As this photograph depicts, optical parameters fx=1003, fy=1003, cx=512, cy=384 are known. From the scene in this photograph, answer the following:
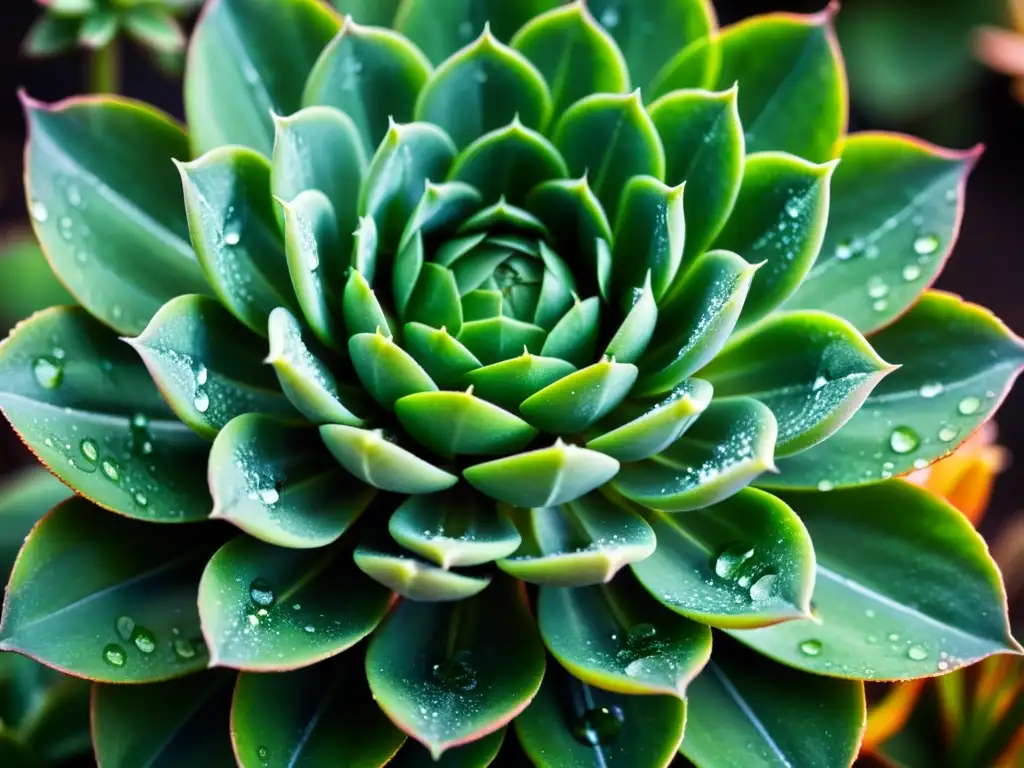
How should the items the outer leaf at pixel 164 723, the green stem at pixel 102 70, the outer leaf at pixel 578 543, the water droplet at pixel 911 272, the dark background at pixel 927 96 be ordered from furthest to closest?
1. the dark background at pixel 927 96
2. the green stem at pixel 102 70
3. the water droplet at pixel 911 272
4. the outer leaf at pixel 164 723
5. the outer leaf at pixel 578 543

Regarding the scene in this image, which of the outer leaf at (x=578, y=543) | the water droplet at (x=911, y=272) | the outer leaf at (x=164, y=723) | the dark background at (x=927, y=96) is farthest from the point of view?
the dark background at (x=927, y=96)

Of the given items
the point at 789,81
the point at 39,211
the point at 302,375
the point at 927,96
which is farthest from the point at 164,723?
the point at 927,96

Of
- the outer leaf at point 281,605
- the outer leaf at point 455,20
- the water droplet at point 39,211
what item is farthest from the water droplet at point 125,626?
the outer leaf at point 455,20

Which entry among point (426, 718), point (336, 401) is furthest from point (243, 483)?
point (426, 718)

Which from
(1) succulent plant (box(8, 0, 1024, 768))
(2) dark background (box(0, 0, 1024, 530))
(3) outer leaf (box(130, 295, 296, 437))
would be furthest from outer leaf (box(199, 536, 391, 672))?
(2) dark background (box(0, 0, 1024, 530))

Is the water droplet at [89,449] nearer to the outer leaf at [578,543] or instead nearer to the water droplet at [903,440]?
the outer leaf at [578,543]

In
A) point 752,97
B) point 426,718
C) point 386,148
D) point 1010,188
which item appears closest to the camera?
point 426,718

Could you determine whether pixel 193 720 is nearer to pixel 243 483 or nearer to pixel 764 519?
pixel 243 483
